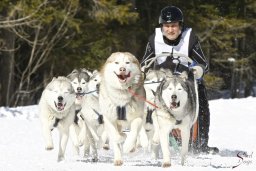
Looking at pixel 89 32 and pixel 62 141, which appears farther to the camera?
pixel 89 32

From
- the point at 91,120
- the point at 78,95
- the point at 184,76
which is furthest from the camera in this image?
the point at 78,95

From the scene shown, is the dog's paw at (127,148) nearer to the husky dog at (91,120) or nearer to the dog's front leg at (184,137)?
the dog's front leg at (184,137)

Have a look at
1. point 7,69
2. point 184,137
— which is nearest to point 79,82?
point 184,137

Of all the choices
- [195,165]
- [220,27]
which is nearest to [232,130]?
[195,165]

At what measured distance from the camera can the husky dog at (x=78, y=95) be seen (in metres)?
7.50

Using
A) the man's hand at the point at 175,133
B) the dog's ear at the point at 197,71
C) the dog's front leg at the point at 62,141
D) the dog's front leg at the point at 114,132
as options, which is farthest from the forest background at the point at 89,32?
the dog's front leg at the point at 114,132

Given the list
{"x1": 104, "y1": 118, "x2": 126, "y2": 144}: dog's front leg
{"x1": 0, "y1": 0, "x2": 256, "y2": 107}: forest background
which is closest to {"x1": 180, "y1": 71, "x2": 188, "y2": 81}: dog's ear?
{"x1": 104, "y1": 118, "x2": 126, "y2": 144}: dog's front leg

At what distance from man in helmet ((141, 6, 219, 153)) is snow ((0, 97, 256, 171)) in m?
0.35

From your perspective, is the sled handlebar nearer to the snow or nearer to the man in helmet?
the man in helmet

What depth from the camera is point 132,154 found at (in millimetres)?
6434

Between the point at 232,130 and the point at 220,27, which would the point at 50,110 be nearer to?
the point at 232,130

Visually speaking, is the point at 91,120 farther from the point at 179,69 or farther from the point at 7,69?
the point at 7,69

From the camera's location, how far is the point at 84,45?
21719 millimetres

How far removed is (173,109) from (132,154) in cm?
81
